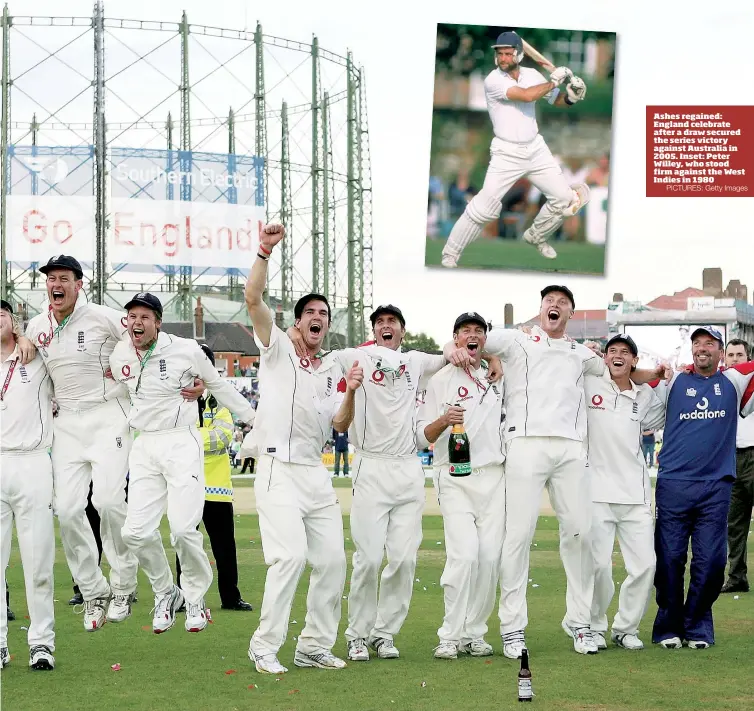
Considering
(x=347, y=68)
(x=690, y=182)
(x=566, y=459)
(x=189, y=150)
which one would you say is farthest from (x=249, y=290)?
(x=347, y=68)

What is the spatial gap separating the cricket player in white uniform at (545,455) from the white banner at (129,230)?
124 feet

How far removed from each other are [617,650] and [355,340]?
3991cm

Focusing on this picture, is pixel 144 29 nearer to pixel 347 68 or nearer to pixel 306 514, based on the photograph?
pixel 347 68

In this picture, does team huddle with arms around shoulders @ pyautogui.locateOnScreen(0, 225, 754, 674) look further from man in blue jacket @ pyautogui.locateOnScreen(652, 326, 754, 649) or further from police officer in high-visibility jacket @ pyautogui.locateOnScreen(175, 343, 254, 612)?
police officer in high-visibility jacket @ pyautogui.locateOnScreen(175, 343, 254, 612)

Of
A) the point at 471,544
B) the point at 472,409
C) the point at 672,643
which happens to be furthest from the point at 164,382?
the point at 672,643

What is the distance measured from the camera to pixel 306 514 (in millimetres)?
7805

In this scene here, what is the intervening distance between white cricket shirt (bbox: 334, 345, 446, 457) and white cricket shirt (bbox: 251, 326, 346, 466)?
268 mm

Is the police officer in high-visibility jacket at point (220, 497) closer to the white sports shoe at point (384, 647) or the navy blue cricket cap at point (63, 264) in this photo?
the navy blue cricket cap at point (63, 264)

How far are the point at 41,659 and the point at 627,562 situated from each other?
393 centimetres

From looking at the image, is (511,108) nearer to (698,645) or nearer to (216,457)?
(216,457)

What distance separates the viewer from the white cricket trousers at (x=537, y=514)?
326 inches

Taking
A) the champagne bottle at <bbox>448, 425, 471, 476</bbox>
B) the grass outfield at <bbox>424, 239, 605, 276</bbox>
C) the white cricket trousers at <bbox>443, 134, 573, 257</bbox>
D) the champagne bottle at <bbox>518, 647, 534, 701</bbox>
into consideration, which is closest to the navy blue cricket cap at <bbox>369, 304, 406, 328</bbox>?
the champagne bottle at <bbox>448, 425, 471, 476</bbox>

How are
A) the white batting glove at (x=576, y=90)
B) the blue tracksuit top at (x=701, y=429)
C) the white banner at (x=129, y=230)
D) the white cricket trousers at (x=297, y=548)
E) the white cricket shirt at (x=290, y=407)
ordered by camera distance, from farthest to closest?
1. the white banner at (x=129, y=230)
2. the white batting glove at (x=576, y=90)
3. the blue tracksuit top at (x=701, y=429)
4. the white cricket shirt at (x=290, y=407)
5. the white cricket trousers at (x=297, y=548)
